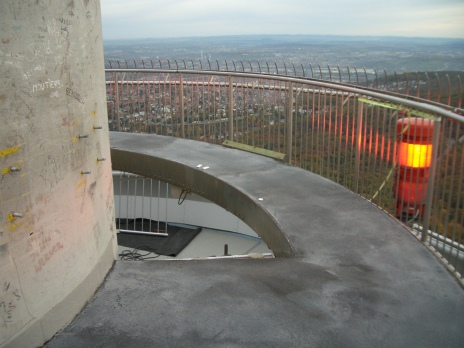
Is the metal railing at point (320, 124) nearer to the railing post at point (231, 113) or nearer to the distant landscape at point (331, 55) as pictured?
the railing post at point (231, 113)

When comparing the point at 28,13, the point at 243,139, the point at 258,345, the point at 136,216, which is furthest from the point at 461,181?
the point at 136,216

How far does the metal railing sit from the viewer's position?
177 inches

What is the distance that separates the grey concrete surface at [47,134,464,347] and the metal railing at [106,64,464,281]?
435mm

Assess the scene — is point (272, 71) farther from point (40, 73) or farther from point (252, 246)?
point (40, 73)

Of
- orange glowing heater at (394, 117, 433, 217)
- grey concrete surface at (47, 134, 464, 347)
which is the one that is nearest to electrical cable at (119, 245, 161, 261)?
grey concrete surface at (47, 134, 464, 347)

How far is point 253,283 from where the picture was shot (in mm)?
3953

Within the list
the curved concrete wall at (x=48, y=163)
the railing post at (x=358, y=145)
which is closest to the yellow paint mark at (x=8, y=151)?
the curved concrete wall at (x=48, y=163)

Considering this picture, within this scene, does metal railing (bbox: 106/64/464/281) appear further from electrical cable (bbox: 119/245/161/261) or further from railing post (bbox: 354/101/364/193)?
electrical cable (bbox: 119/245/161/261)

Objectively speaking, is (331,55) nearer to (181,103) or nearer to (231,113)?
(181,103)


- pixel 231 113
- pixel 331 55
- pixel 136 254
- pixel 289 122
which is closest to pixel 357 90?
pixel 289 122

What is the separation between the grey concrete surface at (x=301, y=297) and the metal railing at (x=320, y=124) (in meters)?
0.44

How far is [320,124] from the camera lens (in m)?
6.74

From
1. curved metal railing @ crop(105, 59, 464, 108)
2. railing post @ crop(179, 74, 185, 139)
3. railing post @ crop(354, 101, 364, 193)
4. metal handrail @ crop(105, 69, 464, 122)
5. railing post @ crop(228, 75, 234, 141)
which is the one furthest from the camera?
railing post @ crop(179, 74, 185, 139)

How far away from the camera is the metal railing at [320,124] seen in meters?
4.49
